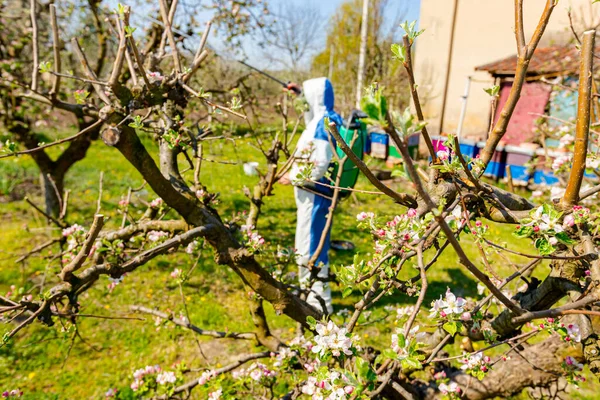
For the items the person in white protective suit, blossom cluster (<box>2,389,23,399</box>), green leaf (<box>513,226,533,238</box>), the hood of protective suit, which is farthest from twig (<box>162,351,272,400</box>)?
the hood of protective suit

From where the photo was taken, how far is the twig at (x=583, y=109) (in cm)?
89

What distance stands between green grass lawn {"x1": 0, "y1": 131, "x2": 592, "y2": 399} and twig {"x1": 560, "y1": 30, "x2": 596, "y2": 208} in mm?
706

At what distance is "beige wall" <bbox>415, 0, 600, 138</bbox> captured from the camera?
10.9 meters

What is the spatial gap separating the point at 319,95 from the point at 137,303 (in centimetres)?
309

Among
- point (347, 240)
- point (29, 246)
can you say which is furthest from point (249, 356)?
point (29, 246)

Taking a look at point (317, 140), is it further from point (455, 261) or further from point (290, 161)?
point (455, 261)

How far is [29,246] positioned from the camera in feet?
17.0

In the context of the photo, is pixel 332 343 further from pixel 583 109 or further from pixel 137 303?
pixel 137 303

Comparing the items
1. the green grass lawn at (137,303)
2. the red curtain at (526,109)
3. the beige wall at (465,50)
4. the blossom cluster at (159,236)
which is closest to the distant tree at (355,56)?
the beige wall at (465,50)

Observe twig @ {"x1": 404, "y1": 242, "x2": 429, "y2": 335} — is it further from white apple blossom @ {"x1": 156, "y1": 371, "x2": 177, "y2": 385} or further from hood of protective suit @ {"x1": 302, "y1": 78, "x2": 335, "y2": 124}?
hood of protective suit @ {"x1": 302, "y1": 78, "x2": 335, "y2": 124}

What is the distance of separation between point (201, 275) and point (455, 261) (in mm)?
3636

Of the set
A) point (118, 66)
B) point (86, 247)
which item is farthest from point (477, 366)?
point (118, 66)

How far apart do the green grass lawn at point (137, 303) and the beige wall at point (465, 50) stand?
21.6ft

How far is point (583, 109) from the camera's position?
3.04 feet
